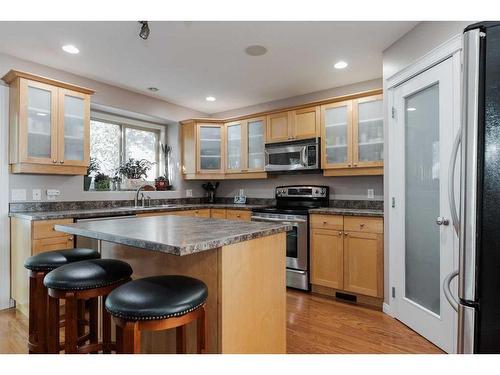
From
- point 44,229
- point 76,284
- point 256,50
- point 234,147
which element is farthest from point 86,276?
point 234,147

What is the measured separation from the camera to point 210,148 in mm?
4953

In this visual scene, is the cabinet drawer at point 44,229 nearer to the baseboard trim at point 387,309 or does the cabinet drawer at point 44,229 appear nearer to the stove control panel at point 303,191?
the stove control panel at point 303,191

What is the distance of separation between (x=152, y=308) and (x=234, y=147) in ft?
12.6

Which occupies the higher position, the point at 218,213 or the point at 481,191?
A: the point at 481,191

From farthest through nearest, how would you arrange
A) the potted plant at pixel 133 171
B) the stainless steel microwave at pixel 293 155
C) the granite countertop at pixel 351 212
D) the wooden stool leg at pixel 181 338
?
the potted plant at pixel 133 171 → the stainless steel microwave at pixel 293 155 → the granite countertop at pixel 351 212 → the wooden stool leg at pixel 181 338

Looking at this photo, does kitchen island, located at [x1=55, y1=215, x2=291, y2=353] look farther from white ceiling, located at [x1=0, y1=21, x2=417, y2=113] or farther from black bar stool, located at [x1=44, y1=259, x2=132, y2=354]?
white ceiling, located at [x1=0, y1=21, x2=417, y2=113]

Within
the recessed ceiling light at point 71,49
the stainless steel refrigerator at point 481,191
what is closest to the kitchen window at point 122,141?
the recessed ceiling light at point 71,49

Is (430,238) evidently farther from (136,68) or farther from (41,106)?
(41,106)

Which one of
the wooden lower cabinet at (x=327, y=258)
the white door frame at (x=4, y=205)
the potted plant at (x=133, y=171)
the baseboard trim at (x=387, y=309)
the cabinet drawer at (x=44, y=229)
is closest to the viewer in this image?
the cabinet drawer at (x=44, y=229)

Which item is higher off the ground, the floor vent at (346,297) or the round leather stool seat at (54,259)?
the round leather stool seat at (54,259)

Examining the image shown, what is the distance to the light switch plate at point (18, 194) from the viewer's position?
3076 millimetres

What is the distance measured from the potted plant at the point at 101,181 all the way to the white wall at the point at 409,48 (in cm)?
351

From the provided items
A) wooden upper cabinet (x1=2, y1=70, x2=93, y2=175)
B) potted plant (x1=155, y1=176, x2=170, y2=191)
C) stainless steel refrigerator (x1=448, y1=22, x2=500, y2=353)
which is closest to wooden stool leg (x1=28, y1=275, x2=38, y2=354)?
wooden upper cabinet (x1=2, y1=70, x2=93, y2=175)

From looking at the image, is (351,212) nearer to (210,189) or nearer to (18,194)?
(210,189)
